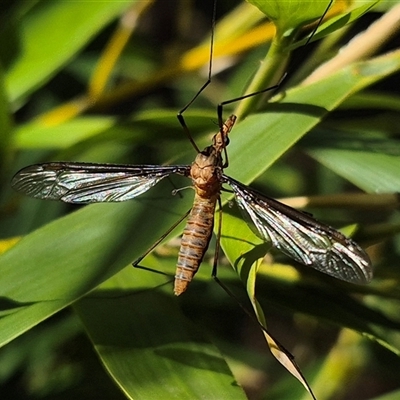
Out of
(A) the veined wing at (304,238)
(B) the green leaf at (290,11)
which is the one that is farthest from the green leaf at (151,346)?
(B) the green leaf at (290,11)

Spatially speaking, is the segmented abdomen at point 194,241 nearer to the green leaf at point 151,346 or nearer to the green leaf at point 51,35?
the green leaf at point 151,346

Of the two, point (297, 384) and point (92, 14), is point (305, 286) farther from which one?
point (92, 14)

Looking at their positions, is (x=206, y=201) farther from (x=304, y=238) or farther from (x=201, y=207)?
(x=304, y=238)

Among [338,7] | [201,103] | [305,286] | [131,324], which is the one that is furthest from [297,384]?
[201,103]

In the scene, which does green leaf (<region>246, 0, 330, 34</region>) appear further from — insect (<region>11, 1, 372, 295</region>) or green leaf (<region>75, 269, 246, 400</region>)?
green leaf (<region>75, 269, 246, 400</region>)

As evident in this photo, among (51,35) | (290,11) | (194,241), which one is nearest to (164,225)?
(194,241)

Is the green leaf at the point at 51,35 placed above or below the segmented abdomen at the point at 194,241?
above

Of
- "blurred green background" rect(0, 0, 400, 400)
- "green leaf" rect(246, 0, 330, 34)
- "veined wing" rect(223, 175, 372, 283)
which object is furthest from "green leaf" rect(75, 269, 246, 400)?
"green leaf" rect(246, 0, 330, 34)
